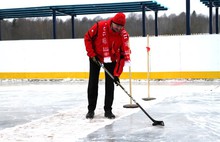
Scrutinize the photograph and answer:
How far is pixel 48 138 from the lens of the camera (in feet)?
14.5

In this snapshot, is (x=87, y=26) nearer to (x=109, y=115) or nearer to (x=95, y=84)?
(x=95, y=84)

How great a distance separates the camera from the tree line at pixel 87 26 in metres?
47.2

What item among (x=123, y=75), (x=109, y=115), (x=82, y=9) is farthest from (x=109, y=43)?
(x=82, y=9)

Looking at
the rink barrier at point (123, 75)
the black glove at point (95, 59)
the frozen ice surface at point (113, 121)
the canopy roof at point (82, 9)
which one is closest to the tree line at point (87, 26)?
the canopy roof at point (82, 9)

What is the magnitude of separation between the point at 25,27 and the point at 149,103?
45.9 meters

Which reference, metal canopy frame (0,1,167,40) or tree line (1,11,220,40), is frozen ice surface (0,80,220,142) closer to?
metal canopy frame (0,1,167,40)

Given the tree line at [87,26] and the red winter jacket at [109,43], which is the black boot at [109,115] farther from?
the tree line at [87,26]

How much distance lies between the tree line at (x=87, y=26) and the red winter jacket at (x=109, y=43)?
40084mm

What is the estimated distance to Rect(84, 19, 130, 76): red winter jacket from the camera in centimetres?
551

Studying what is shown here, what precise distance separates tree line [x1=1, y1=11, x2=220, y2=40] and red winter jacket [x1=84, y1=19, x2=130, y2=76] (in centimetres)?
4008

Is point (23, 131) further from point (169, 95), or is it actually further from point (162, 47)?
point (162, 47)

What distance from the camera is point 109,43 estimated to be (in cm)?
555

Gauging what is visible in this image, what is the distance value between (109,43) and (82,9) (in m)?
12.6

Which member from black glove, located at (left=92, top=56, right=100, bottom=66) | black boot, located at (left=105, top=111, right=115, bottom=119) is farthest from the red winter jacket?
black boot, located at (left=105, top=111, right=115, bottom=119)
